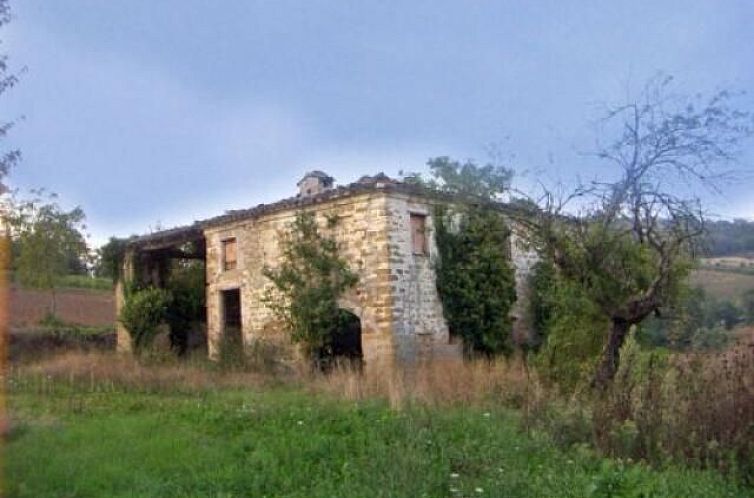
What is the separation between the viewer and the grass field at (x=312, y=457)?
7.13m

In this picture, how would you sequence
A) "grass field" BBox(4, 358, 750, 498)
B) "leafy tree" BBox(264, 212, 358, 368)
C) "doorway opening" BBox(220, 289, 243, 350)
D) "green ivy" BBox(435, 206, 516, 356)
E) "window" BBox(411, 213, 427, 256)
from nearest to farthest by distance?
"grass field" BBox(4, 358, 750, 498)
"leafy tree" BBox(264, 212, 358, 368)
"window" BBox(411, 213, 427, 256)
"green ivy" BBox(435, 206, 516, 356)
"doorway opening" BBox(220, 289, 243, 350)

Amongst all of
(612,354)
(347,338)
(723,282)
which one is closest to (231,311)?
(347,338)

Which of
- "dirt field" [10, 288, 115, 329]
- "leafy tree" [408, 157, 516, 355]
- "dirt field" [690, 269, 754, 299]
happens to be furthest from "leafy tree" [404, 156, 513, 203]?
"dirt field" [10, 288, 115, 329]

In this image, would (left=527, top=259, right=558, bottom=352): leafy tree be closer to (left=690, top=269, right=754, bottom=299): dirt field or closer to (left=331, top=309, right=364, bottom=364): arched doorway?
(left=690, top=269, right=754, bottom=299): dirt field

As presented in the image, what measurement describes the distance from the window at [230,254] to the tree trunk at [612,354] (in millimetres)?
15147

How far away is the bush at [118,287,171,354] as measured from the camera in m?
28.4

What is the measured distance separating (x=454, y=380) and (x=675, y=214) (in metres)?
4.57

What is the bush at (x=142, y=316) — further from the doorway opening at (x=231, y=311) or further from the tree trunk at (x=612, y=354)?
the tree trunk at (x=612, y=354)

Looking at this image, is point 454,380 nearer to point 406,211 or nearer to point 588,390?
point 588,390

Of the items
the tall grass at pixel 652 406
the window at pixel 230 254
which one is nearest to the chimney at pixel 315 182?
the window at pixel 230 254

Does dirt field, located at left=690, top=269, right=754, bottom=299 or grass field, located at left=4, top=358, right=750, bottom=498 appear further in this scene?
dirt field, located at left=690, top=269, right=754, bottom=299

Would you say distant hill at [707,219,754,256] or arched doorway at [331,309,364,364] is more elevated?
distant hill at [707,219,754,256]

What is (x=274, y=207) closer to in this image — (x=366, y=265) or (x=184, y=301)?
(x=366, y=265)

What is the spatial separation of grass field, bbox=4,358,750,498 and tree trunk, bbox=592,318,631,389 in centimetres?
167
